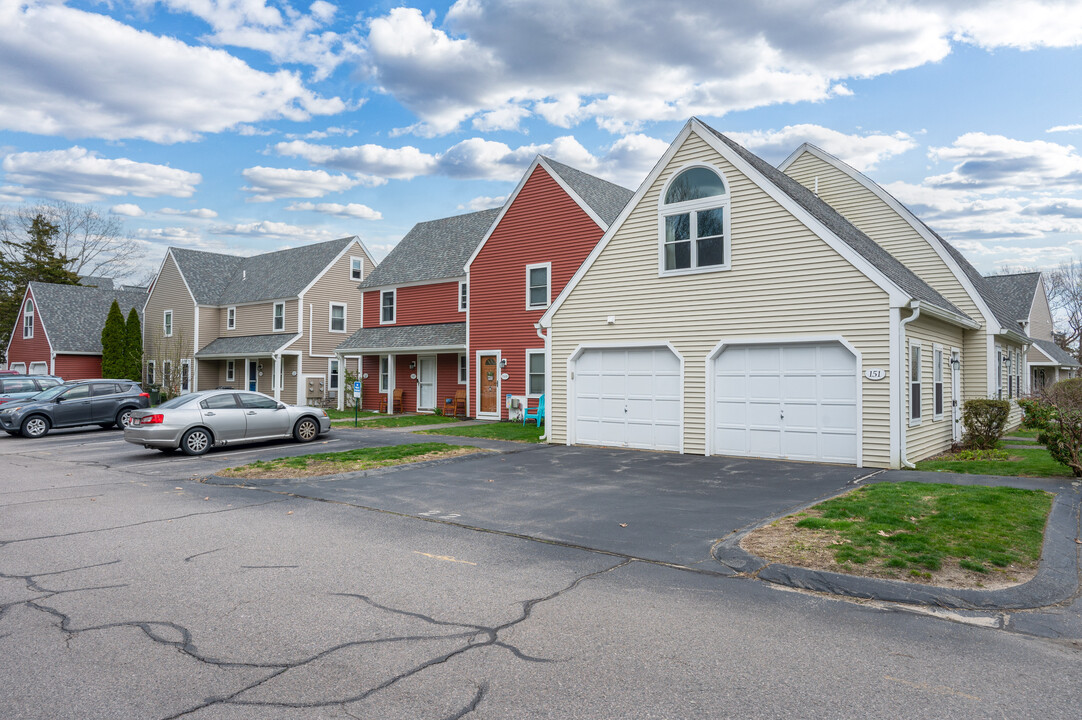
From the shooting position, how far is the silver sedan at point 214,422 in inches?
608

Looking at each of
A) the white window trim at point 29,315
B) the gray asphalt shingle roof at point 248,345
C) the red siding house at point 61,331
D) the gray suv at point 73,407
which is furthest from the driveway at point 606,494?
the white window trim at point 29,315

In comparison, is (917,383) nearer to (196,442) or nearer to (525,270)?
(525,270)

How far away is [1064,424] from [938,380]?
4.07 m

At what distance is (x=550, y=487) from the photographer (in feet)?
36.9

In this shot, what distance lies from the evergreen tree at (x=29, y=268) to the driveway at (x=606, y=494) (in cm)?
5804

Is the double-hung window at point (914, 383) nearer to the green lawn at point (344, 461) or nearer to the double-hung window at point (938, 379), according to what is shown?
the double-hung window at point (938, 379)

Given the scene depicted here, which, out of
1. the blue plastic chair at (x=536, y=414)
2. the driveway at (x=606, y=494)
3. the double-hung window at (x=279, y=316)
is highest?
the double-hung window at (x=279, y=316)

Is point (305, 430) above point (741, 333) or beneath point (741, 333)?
beneath

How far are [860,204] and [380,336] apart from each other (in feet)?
62.7

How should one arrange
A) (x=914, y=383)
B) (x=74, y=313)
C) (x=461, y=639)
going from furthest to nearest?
1. (x=74, y=313)
2. (x=914, y=383)
3. (x=461, y=639)

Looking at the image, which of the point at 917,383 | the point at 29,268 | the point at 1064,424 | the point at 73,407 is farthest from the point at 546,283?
the point at 29,268

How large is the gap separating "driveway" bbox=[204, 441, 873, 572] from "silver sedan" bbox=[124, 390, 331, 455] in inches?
205

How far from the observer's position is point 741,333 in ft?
47.4

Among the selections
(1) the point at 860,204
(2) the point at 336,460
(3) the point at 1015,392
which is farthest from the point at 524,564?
(3) the point at 1015,392
